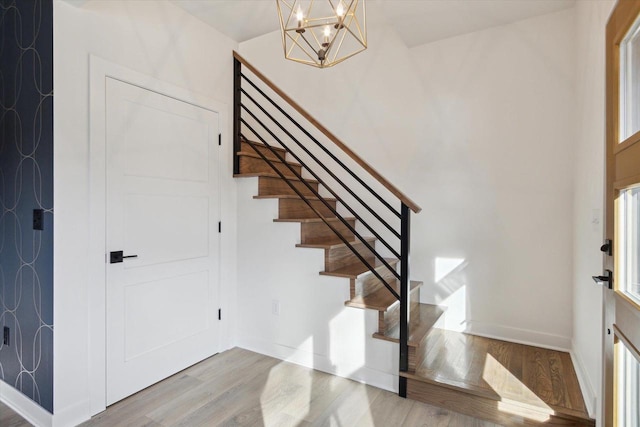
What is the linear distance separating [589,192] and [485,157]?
3.13ft

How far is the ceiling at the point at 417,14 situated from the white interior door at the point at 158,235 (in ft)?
2.51

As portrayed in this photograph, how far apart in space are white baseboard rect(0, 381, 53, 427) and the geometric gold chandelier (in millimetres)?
2389

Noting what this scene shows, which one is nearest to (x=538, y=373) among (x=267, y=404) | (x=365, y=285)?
(x=365, y=285)

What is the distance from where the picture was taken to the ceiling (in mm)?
2549

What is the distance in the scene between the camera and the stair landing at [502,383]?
1938 millimetres

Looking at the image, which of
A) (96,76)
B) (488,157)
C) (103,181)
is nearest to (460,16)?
(488,157)

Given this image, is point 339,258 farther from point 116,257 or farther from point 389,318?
point 116,257

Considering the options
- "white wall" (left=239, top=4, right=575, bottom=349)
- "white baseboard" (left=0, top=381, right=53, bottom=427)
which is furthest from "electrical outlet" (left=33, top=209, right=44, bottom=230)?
"white wall" (left=239, top=4, right=575, bottom=349)

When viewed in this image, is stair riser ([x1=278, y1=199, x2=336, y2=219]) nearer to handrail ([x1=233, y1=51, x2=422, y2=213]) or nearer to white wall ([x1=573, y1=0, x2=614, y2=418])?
handrail ([x1=233, y1=51, x2=422, y2=213])

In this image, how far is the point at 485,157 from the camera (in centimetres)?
294

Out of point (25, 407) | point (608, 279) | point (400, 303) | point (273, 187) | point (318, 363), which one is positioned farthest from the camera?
point (273, 187)

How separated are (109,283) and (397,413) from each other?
1.95 m

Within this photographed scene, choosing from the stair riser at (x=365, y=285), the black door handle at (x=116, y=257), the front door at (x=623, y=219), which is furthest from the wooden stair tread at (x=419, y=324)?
the black door handle at (x=116, y=257)

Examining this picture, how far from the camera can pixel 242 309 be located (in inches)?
120
